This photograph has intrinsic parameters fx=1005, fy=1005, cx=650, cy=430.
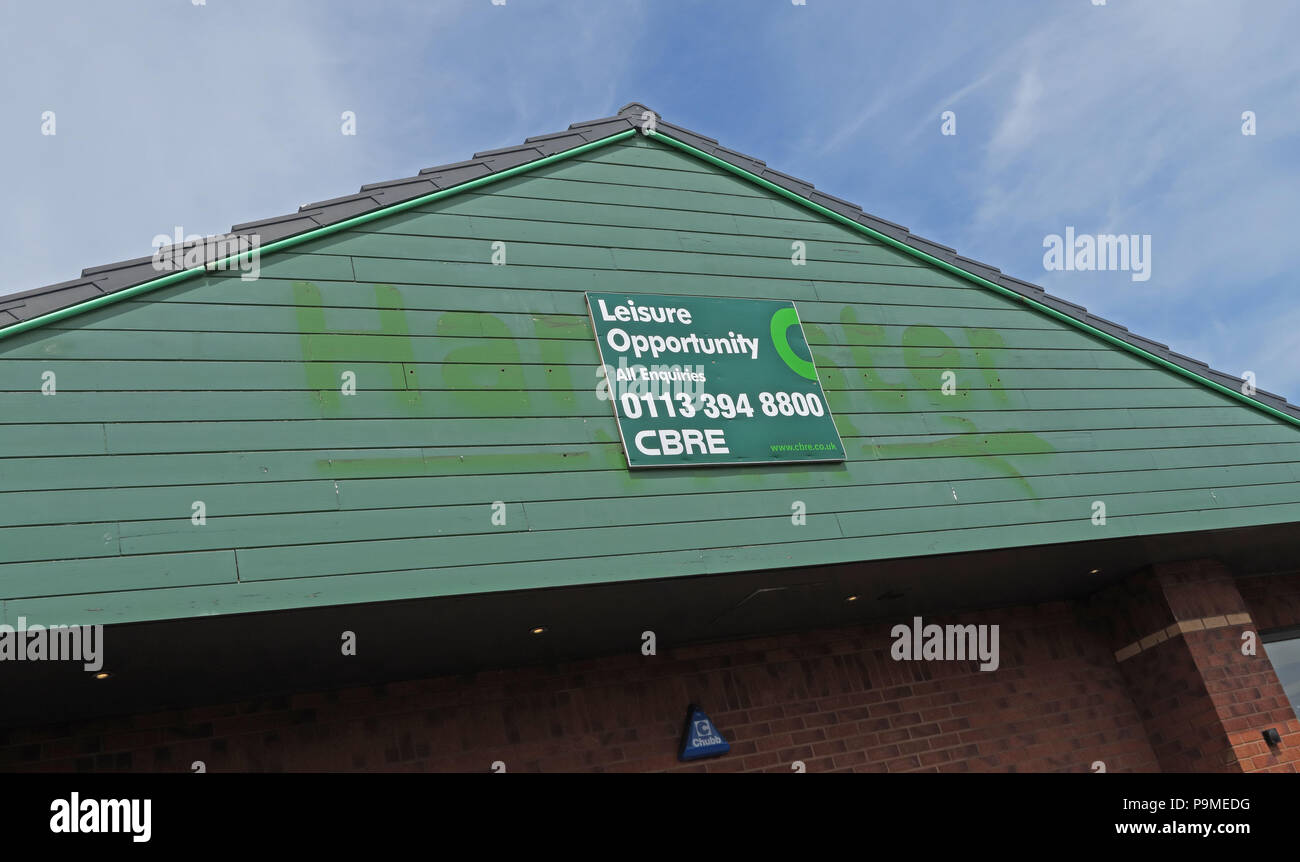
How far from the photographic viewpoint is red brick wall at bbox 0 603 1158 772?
629cm

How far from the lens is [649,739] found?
290 inches

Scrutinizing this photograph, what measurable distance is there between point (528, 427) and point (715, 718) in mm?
2873

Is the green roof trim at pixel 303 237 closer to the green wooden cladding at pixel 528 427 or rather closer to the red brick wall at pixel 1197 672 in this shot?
the green wooden cladding at pixel 528 427

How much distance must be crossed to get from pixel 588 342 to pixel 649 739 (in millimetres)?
2942

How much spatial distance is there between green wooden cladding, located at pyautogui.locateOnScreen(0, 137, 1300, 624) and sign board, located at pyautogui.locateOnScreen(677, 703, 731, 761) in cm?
172

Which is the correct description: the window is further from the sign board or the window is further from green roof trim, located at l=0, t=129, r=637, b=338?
green roof trim, located at l=0, t=129, r=637, b=338

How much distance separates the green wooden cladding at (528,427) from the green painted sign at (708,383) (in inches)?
5.3

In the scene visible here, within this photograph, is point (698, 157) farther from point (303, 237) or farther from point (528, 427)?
point (303, 237)

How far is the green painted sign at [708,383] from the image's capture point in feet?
21.7

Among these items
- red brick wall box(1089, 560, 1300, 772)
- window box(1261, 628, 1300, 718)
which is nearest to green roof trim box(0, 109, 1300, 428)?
red brick wall box(1089, 560, 1300, 772)

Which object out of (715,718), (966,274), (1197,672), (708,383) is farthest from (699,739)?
(966,274)

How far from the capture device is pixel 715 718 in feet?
25.0
